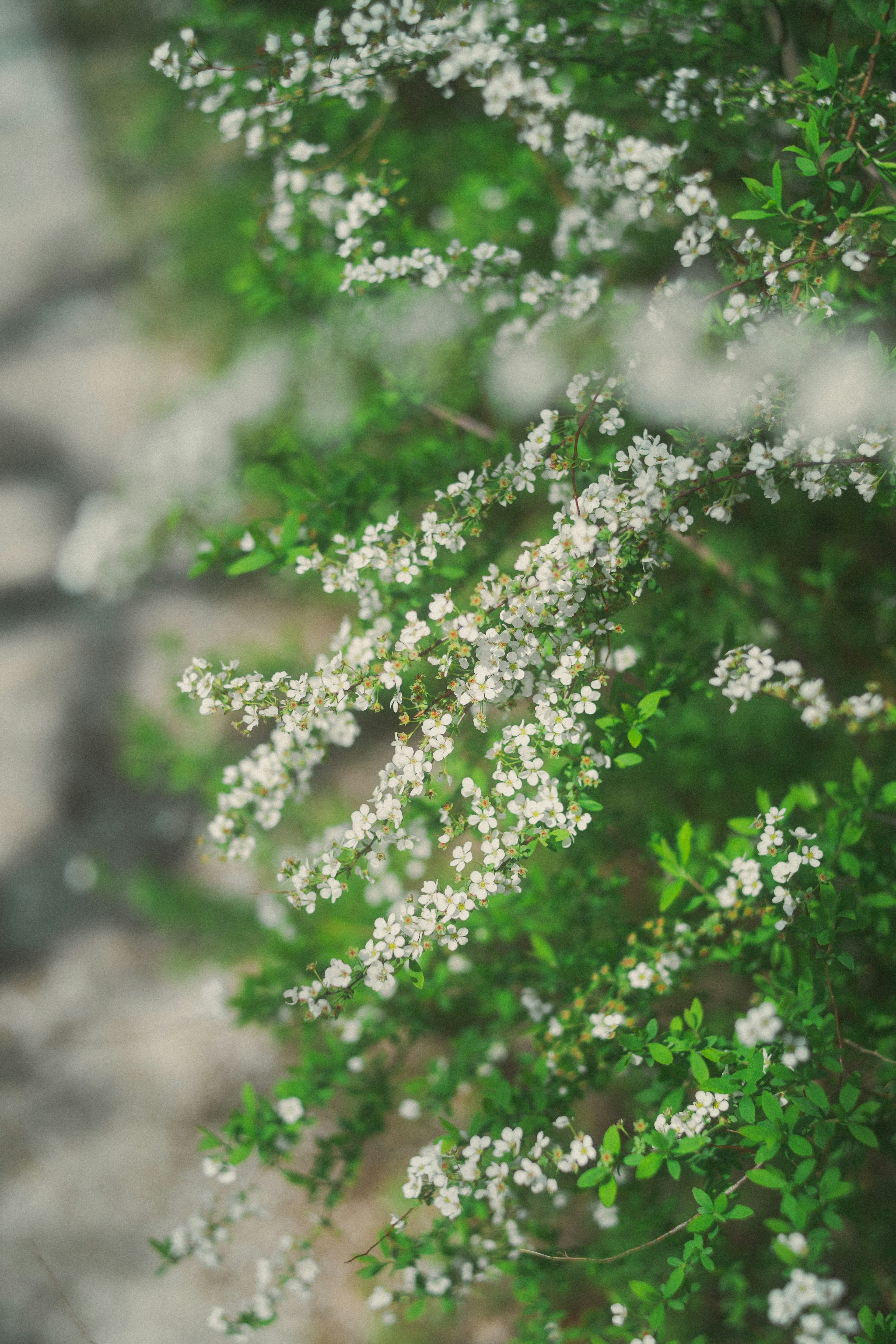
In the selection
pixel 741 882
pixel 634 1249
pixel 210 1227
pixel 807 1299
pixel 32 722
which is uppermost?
pixel 741 882

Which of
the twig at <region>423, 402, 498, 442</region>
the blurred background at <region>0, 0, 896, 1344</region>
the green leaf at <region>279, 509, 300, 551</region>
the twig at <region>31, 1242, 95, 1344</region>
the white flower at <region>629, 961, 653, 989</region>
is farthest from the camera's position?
the twig at <region>31, 1242, 95, 1344</region>

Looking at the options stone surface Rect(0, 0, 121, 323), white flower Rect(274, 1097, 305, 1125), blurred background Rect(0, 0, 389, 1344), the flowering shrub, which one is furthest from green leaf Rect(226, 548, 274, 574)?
stone surface Rect(0, 0, 121, 323)

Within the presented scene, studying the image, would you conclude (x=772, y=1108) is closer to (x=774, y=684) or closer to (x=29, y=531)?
(x=774, y=684)

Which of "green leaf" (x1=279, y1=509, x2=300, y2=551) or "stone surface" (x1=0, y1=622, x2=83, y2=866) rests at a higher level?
"green leaf" (x1=279, y1=509, x2=300, y2=551)

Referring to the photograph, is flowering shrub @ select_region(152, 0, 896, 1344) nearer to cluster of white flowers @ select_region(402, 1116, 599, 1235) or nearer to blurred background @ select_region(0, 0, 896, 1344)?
cluster of white flowers @ select_region(402, 1116, 599, 1235)

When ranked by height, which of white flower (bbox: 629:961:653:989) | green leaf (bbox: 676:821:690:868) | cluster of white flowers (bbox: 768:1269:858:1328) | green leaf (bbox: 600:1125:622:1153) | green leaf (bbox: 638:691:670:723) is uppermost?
green leaf (bbox: 638:691:670:723)

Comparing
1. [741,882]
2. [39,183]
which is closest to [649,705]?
[741,882]

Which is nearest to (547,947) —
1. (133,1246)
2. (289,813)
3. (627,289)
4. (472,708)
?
(472,708)
